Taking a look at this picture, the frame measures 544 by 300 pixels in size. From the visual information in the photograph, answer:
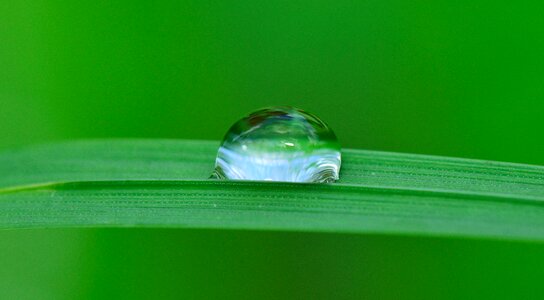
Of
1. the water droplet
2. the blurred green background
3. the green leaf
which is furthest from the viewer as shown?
the blurred green background

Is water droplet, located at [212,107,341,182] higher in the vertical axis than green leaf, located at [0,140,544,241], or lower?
higher

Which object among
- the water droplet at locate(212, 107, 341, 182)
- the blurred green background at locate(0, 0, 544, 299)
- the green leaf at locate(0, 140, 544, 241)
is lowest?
the green leaf at locate(0, 140, 544, 241)

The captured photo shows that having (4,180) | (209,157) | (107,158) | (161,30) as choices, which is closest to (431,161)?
(209,157)

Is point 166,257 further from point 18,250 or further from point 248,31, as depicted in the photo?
point 248,31

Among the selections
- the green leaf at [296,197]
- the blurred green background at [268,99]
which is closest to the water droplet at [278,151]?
the green leaf at [296,197]

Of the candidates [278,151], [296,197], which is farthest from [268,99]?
[296,197]

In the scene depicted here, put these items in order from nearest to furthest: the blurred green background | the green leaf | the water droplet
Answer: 1. the green leaf
2. the water droplet
3. the blurred green background

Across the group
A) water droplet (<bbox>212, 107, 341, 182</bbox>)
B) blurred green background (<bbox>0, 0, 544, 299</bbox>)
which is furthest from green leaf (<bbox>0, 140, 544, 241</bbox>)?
blurred green background (<bbox>0, 0, 544, 299</bbox>)

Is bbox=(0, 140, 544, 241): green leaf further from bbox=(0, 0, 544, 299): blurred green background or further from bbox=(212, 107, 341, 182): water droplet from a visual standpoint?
bbox=(0, 0, 544, 299): blurred green background
